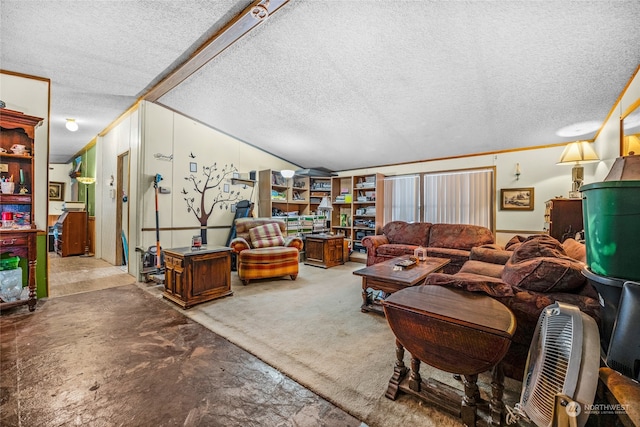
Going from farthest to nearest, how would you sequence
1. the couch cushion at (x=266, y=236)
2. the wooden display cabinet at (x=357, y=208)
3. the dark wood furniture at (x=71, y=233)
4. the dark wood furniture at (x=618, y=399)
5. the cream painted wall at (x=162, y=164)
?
the dark wood furniture at (x=71, y=233) < the wooden display cabinet at (x=357, y=208) < the couch cushion at (x=266, y=236) < the cream painted wall at (x=162, y=164) < the dark wood furniture at (x=618, y=399)

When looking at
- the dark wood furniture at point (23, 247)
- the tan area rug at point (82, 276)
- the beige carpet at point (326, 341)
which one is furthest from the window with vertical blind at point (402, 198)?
the dark wood furniture at point (23, 247)

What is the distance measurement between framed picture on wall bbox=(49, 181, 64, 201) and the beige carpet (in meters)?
6.80

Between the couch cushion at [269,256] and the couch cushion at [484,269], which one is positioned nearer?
the couch cushion at [484,269]

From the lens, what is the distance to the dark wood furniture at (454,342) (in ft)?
3.89

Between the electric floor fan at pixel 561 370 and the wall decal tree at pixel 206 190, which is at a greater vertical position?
the wall decal tree at pixel 206 190

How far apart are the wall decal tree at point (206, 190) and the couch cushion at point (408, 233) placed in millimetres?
3159

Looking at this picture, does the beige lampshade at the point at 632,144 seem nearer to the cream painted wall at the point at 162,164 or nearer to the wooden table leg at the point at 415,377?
the wooden table leg at the point at 415,377

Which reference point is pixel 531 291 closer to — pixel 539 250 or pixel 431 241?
pixel 539 250

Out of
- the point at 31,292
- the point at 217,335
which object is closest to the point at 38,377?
the point at 217,335

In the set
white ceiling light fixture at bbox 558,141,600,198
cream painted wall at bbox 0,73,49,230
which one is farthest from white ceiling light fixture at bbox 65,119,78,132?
white ceiling light fixture at bbox 558,141,600,198

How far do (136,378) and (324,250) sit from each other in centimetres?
362

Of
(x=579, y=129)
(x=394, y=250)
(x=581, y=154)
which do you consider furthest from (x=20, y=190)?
(x=579, y=129)

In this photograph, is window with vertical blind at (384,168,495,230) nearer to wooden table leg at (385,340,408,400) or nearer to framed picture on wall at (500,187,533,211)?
framed picture on wall at (500,187,533,211)

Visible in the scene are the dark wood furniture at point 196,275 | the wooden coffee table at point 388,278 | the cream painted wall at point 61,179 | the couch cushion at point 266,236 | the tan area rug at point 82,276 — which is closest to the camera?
the wooden coffee table at point 388,278
